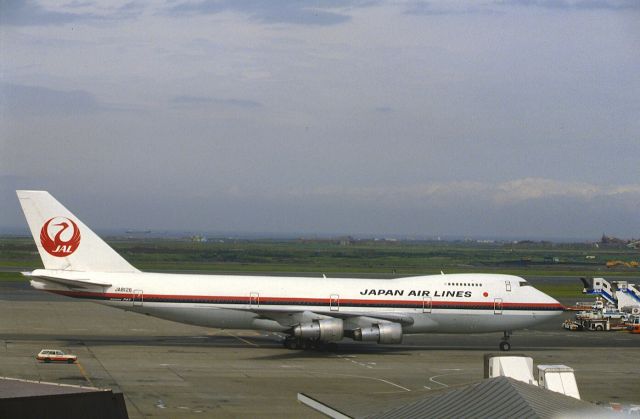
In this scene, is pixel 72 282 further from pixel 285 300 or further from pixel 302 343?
pixel 302 343

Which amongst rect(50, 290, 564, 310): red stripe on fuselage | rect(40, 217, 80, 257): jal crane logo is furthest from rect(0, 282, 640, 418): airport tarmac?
rect(40, 217, 80, 257): jal crane logo

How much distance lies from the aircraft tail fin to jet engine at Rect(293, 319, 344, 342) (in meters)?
10.5

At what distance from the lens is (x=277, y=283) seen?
4994 cm

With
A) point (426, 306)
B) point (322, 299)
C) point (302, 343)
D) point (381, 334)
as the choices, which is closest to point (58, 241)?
point (302, 343)

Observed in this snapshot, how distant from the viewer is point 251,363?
146ft

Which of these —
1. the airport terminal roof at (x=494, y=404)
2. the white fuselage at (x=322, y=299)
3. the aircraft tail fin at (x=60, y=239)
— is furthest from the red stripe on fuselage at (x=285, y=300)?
the airport terminal roof at (x=494, y=404)

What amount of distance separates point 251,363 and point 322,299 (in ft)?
22.0

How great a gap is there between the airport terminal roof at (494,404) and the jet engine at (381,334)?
92.2ft

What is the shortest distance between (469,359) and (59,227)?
22.1 metres

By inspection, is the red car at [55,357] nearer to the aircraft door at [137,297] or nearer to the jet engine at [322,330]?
the aircraft door at [137,297]

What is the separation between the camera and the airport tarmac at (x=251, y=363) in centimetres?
3453

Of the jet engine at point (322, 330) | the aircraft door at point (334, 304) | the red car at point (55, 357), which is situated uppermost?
the aircraft door at point (334, 304)

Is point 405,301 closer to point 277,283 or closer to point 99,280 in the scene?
point 277,283

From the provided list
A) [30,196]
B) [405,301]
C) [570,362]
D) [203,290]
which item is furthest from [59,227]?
[570,362]
